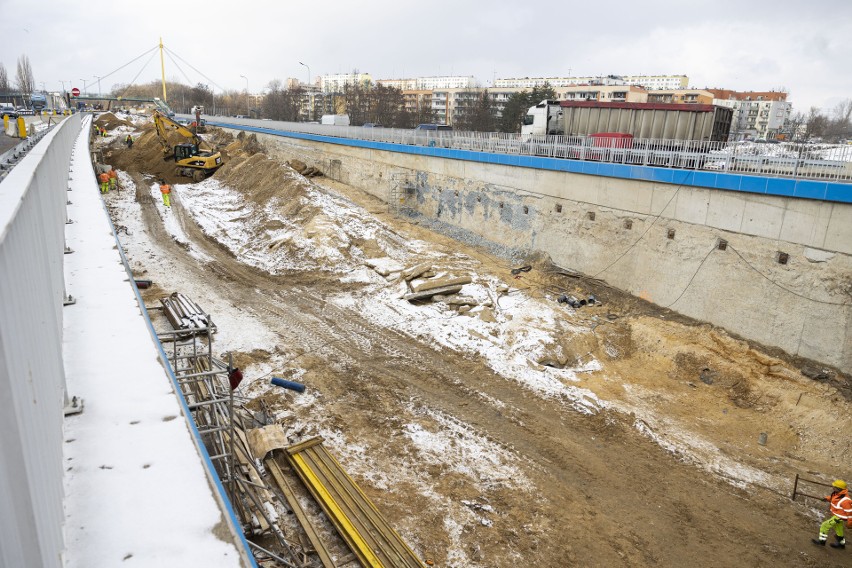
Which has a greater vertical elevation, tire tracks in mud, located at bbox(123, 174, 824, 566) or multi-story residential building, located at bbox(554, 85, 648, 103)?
multi-story residential building, located at bbox(554, 85, 648, 103)

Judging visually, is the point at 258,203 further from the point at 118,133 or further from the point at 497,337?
the point at 118,133

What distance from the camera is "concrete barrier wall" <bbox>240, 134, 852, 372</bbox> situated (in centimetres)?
1191

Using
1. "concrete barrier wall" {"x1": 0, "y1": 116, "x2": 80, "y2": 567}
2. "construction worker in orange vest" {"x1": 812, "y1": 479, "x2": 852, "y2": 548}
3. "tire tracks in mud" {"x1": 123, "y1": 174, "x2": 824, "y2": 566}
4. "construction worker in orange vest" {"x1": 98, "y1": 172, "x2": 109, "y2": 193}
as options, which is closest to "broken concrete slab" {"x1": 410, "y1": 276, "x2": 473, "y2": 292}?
"tire tracks in mud" {"x1": 123, "y1": 174, "x2": 824, "y2": 566}

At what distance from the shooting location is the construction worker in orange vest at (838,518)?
8156 mm

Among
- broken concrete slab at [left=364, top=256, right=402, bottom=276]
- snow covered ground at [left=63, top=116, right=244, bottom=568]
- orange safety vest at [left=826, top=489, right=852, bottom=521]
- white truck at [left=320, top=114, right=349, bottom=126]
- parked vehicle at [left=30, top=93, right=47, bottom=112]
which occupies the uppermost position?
parked vehicle at [left=30, top=93, right=47, bottom=112]

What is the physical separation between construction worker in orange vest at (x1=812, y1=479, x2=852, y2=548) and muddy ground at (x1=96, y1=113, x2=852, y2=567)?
191mm

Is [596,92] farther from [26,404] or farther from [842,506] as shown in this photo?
[26,404]

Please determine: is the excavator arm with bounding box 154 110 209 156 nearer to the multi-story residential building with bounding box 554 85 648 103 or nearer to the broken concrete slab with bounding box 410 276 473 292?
the broken concrete slab with bounding box 410 276 473 292

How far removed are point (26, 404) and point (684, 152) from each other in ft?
52.1

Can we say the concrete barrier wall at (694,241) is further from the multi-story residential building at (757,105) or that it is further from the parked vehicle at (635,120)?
the multi-story residential building at (757,105)

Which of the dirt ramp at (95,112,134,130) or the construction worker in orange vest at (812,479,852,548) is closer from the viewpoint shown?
the construction worker in orange vest at (812,479,852,548)

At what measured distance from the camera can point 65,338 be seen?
16.2 ft

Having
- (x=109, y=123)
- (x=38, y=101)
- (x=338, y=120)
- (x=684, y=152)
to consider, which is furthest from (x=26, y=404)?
(x=38, y=101)

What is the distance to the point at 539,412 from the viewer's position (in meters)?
11.4
